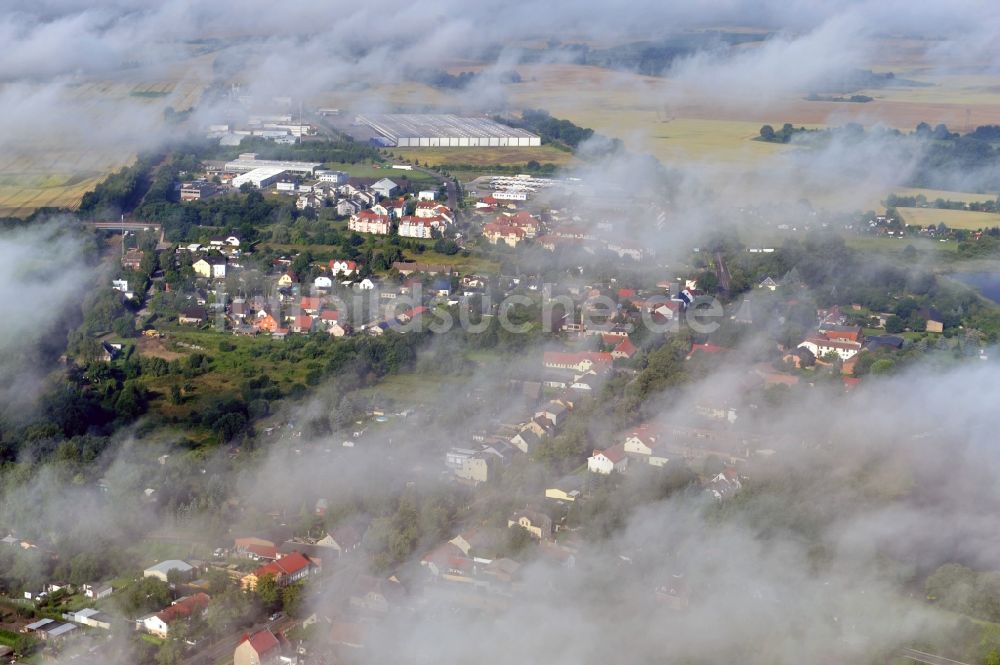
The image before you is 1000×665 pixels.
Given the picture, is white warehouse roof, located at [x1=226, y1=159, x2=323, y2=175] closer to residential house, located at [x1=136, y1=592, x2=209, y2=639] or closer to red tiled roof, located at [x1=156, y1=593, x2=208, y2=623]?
red tiled roof, located at [x1=156, y1=593, x2=208, y2=623]

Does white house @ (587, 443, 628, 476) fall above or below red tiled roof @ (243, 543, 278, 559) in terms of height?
above

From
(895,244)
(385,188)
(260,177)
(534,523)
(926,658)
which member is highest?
(260,177)

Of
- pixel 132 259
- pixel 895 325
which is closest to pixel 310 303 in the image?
pixel 132 259

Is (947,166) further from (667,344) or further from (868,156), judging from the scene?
(667,344)

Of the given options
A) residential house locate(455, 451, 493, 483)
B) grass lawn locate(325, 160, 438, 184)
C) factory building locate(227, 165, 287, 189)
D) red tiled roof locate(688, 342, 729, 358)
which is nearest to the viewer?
residential house locate(455, 451, 493, 483)

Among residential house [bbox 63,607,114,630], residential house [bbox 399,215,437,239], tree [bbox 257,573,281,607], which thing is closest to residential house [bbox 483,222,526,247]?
residential house [bbox 399,215,437,239]

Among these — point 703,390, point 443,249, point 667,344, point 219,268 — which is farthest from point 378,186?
point 703,390

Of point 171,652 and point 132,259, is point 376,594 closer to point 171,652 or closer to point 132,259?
point 171,652
